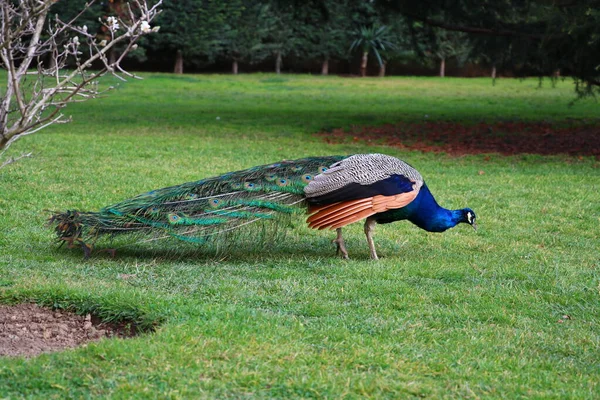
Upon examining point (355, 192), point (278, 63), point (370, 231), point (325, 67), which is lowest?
point (325, 67)

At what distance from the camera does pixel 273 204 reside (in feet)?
22.1

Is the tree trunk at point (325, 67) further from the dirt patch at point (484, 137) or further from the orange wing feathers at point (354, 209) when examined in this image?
the orange wing feathers at point (354, 209)

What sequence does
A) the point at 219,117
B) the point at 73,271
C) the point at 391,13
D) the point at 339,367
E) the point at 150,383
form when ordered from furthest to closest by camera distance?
the point at 219,117
the point at 391,13
the point at 73,271
the point at 339,367
the point at 150,383

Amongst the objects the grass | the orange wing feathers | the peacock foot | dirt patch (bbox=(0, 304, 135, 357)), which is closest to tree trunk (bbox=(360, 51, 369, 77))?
the grass

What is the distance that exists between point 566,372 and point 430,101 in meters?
20.4

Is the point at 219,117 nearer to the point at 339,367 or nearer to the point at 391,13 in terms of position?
the point at 391,13

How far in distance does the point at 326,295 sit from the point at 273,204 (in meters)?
1.17

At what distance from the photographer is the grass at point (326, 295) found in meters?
4.24

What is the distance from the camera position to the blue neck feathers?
6.90 meters

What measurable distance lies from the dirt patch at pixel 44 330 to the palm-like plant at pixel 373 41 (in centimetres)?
3518

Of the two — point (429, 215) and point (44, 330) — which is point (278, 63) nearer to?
point (429, 215)

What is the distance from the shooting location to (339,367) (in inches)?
175

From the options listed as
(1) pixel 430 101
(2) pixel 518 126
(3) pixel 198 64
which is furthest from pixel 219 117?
(3) pixel 198 64

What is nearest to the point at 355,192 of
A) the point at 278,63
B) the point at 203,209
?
the point at 203,209
